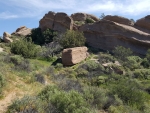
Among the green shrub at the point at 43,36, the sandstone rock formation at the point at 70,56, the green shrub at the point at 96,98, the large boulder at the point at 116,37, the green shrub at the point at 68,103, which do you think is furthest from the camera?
the green shrub at the point at 43,36

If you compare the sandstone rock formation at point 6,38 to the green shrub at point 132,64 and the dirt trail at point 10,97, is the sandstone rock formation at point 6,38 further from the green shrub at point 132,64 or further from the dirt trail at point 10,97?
the dirt trail at point 10,97

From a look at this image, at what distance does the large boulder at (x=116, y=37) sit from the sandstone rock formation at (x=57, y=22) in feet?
13.5

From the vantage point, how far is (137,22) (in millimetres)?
40656

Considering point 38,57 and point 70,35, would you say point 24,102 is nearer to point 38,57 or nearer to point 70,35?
point 38,57

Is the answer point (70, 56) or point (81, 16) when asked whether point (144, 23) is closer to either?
point (81, 16)

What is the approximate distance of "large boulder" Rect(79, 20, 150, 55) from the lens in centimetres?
3765

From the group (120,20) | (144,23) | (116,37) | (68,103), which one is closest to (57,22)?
(120,20)

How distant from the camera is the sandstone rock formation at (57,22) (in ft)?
138

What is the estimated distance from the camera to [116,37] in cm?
3844

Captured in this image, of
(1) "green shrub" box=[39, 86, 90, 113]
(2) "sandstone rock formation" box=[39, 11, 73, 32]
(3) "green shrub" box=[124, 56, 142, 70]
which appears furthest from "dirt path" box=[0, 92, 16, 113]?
(2) "sandstone rock formation" box=[39, 11, 73, 32]

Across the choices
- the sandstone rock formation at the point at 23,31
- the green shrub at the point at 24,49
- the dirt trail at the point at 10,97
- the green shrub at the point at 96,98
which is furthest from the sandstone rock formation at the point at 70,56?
the sandstone rock formation at the point at 23,31

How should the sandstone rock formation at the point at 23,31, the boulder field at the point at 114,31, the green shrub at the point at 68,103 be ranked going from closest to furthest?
the green shrub at the point at 68,103 → the boulder field at the point at 114,31 → the sandstone rock formation at the point at 23,31

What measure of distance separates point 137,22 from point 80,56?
52.4 ft

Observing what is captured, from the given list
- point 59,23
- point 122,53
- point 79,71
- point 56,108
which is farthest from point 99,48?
point 56,108
